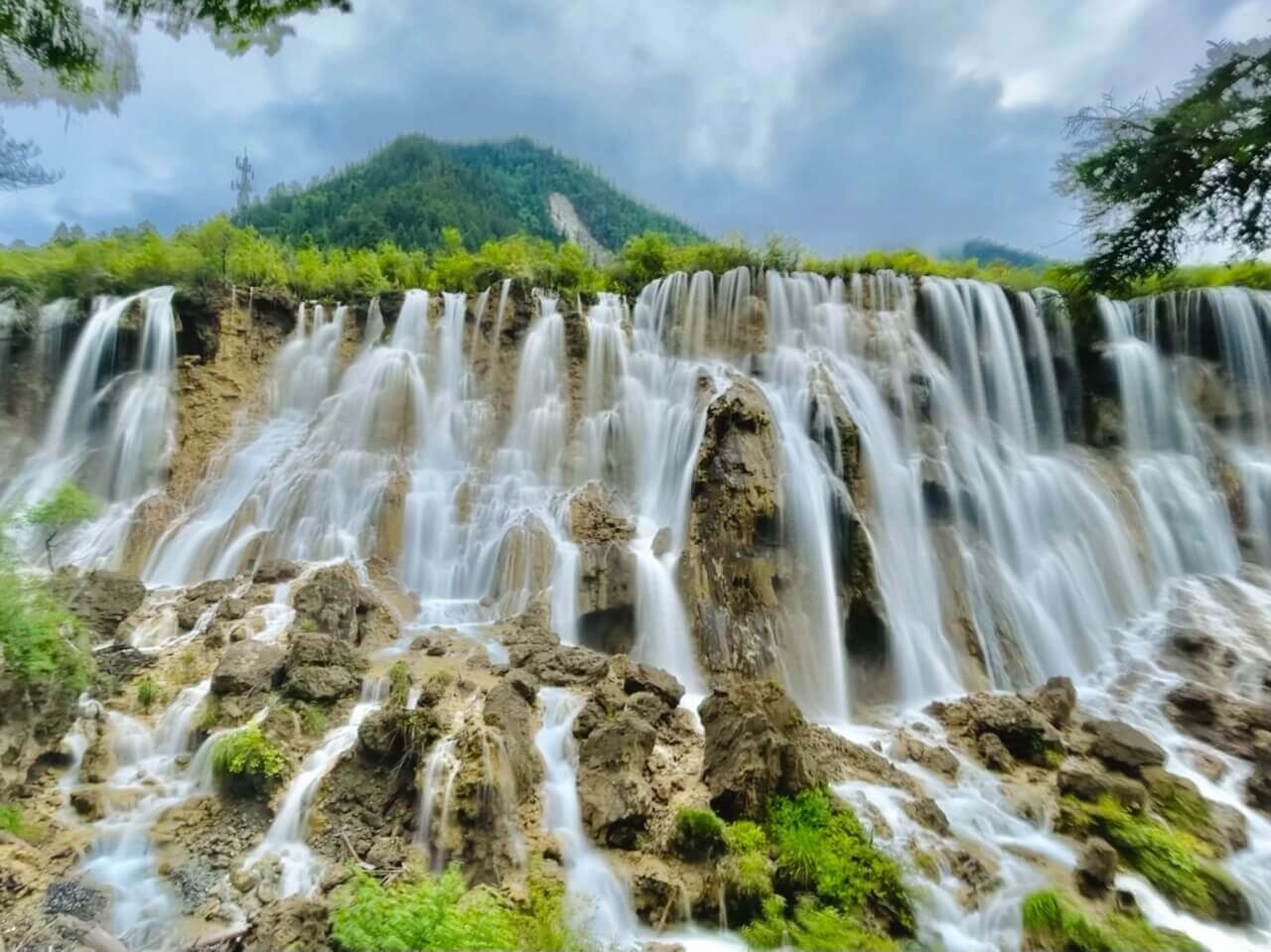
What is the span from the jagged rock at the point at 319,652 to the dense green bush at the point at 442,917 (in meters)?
3.44

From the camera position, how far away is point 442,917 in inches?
177

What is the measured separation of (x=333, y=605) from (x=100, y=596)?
12.5ft

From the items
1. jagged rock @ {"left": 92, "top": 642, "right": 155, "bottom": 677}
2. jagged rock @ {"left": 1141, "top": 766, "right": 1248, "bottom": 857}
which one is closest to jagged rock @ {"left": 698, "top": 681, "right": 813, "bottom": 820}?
jagged rock @ {"left": 1141, "top": 766, "right": 1248, "bottom": 857}

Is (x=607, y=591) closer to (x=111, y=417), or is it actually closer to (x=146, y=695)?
(x=146, y=695)

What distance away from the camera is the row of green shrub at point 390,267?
58.9 ft

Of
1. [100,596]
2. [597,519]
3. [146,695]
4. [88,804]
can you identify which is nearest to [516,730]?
[88,804]

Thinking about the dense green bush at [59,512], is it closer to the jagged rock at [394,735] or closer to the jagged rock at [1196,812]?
the jagged rock at [394,735]

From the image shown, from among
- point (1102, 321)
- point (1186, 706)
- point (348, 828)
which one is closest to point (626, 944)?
point (348, 828)

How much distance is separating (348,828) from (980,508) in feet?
43.7

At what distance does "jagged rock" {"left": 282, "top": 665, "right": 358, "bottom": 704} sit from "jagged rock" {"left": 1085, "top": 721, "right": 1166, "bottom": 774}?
9.96 metres

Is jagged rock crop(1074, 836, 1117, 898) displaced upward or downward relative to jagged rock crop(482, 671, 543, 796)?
downward

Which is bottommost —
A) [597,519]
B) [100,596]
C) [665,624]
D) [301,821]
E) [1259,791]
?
[1259,791]

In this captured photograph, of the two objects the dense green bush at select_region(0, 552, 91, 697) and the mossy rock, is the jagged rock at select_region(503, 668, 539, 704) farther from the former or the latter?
the mossy rock

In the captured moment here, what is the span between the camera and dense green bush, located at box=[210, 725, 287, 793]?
6742mm
